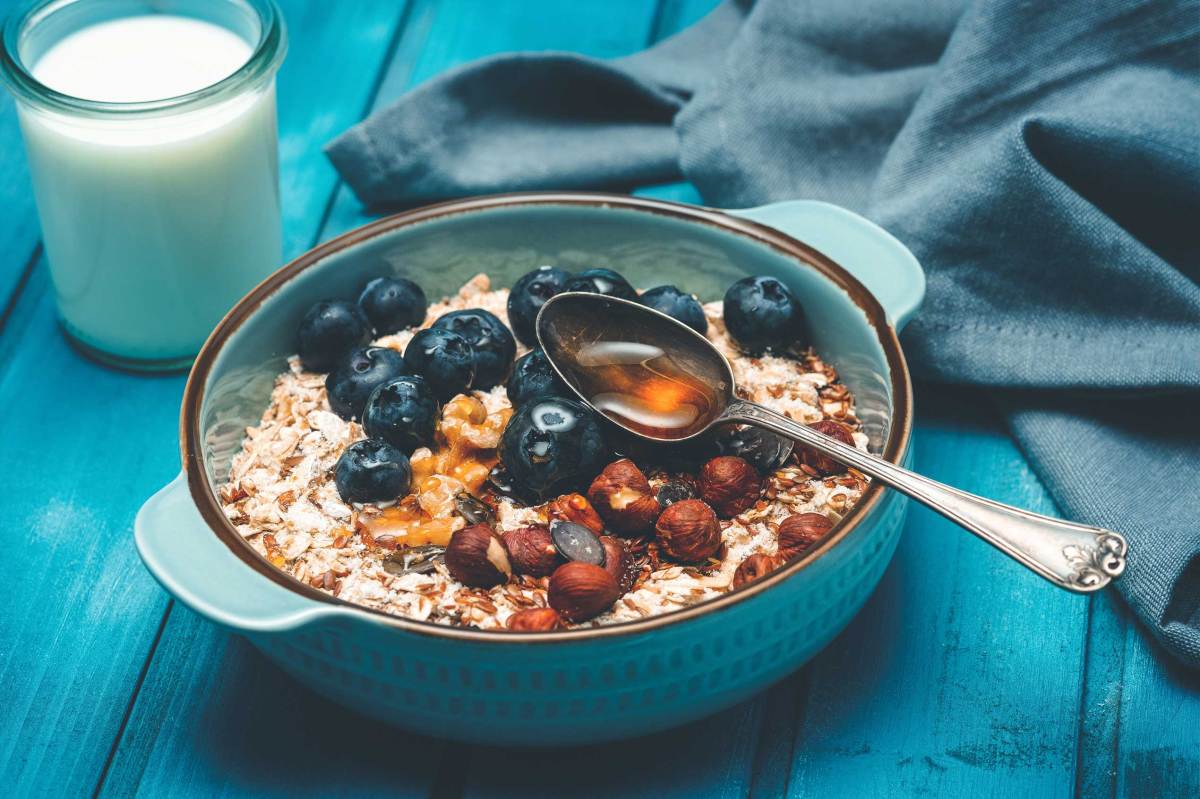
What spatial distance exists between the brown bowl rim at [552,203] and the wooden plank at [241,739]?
170mm

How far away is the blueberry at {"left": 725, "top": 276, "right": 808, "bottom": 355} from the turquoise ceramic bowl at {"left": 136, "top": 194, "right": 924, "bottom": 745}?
0.11ft

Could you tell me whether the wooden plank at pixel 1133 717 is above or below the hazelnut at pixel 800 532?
below

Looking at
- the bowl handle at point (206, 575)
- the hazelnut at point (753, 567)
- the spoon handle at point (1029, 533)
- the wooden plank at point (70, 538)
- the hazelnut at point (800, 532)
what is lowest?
the wooden plank at point (70, 538)

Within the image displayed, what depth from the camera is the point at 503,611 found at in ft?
3.48

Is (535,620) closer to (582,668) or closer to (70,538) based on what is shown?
(582,668)

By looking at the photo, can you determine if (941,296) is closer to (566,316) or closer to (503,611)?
(566,316)

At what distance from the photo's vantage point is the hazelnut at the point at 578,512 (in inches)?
44.4

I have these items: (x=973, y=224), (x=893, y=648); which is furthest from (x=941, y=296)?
(x=893, y=648)

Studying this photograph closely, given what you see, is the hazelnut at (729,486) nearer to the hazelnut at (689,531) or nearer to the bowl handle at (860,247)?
the hazelnut at (689,531)

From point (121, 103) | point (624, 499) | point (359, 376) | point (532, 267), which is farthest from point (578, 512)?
point (121, 103)

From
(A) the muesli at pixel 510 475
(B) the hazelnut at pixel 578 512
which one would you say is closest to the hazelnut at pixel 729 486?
(A) the muesli at pixel 510 475

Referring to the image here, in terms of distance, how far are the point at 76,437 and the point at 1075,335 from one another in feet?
3.62

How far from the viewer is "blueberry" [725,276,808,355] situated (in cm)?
130

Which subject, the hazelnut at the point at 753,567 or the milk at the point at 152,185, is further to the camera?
the milk at the point at 152,185
